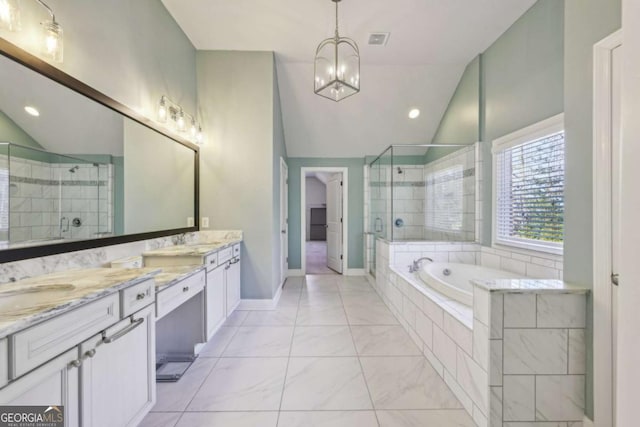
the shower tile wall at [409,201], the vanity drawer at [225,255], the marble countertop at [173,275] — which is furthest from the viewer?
the shower tile wall at [409,201]

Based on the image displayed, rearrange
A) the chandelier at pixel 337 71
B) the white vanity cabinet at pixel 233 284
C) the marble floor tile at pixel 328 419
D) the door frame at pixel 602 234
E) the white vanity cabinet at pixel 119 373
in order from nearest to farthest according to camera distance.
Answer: the white vanity cabinet at pixel 119 373, the door frame at pixel 602 234, the marble floor tile at pixel 328 419, the chandelier at pixel 337 71, the white vanity cabinet at pixel 233 284

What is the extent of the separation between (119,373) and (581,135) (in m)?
2.60

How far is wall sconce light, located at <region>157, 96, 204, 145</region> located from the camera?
8.29 feet

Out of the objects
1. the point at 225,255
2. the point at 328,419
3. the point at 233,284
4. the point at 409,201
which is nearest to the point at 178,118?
the point at 225,255

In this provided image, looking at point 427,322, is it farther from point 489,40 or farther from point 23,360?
point 489,40

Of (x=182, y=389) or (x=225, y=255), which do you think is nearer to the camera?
(x=182, y=389)

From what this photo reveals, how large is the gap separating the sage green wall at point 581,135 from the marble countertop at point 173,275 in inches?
92.3

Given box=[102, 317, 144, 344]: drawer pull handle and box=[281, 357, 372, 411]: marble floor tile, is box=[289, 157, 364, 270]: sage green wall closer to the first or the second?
box=[281, 357, 372, 411]: marble floor tile

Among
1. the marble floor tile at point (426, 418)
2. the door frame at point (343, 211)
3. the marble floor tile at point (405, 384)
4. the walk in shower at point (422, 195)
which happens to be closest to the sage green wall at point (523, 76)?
the walk in shower at point (422, 195)

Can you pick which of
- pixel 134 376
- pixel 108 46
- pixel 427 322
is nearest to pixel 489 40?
pixel 427 322

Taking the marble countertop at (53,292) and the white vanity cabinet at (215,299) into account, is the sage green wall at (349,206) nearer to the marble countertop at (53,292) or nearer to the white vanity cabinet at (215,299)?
the white vanity cabinet at (215,299)

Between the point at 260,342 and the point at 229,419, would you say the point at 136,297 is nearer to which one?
the point at 229,419

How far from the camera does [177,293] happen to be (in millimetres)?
1872

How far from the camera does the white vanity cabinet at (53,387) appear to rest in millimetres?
857
